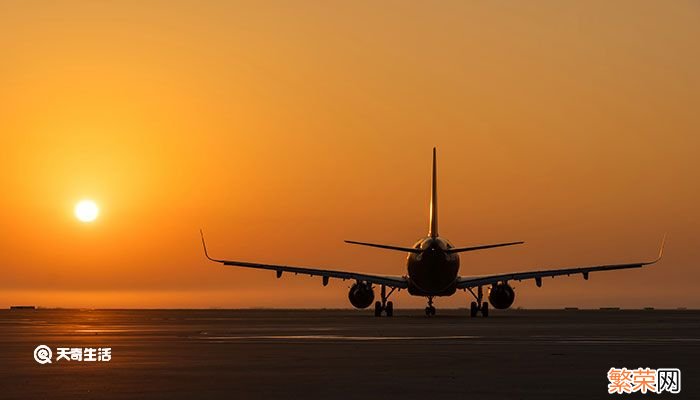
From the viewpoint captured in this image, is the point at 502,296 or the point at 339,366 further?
the point at 502,296

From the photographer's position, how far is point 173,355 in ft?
121

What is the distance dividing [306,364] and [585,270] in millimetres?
69374

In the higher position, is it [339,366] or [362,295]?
[362,295]

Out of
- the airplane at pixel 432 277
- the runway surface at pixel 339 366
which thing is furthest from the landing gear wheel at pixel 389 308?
the runway surface at pixel 339 366

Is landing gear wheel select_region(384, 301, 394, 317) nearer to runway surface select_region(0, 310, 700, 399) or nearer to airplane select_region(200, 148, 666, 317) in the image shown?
airplane select_region(200, 148, 666, 317)

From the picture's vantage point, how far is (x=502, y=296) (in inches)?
3952

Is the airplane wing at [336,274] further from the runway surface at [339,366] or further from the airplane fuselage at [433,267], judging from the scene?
the runway surface at [339,366]

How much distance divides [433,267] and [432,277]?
4.07ft

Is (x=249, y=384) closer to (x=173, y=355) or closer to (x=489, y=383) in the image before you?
(x=489, y=383)

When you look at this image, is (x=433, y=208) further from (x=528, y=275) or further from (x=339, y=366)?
(x=339, y=366)

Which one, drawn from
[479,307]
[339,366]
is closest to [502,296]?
[479,307]

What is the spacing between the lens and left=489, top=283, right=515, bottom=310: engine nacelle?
10038cm

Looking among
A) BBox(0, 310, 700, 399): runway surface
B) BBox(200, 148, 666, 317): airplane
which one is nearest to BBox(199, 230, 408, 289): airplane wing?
BBox(200, 148, 666, 317): airplane

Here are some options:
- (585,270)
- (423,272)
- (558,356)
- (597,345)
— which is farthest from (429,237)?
(558,356)
